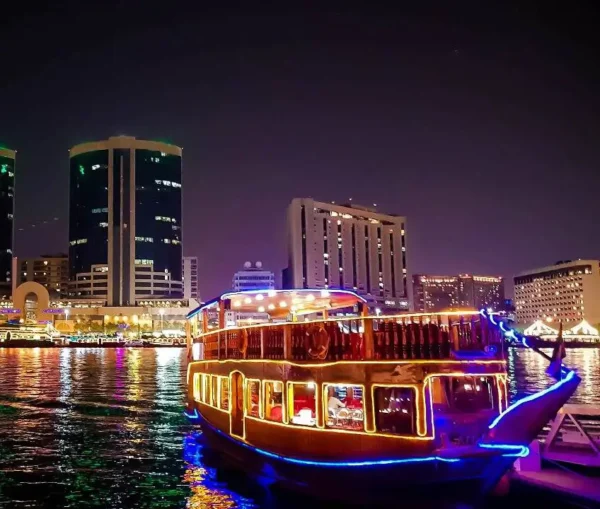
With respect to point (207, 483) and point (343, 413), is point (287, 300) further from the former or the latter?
point (343, 413)

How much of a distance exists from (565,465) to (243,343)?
328 inches

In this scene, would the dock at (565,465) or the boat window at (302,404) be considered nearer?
the dock at (565,465)

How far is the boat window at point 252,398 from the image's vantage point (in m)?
17.0

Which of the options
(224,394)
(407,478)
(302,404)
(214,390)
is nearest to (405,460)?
(407,478)

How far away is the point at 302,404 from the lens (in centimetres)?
1602

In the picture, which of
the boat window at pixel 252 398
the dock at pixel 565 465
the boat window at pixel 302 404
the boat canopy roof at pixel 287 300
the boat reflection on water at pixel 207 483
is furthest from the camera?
the boat canopy roof at pixel 287 300

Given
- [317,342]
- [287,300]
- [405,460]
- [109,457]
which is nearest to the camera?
[405,460]

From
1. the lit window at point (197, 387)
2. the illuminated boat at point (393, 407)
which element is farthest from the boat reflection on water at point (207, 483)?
the lit window at point (197, 387)

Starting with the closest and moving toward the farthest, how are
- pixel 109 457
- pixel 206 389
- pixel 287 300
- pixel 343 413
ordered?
pixel 343 413 < pixel 287 300 < pixel 109 457 < pixel 206 389

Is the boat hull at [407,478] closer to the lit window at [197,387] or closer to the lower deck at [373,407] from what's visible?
the lower deck at [373,407]

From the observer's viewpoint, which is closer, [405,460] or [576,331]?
[405,460]

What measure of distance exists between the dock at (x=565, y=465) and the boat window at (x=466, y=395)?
2174mm

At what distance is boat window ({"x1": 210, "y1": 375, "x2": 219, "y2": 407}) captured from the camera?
781 inches

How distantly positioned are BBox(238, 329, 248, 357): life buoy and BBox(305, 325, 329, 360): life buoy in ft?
10.4
